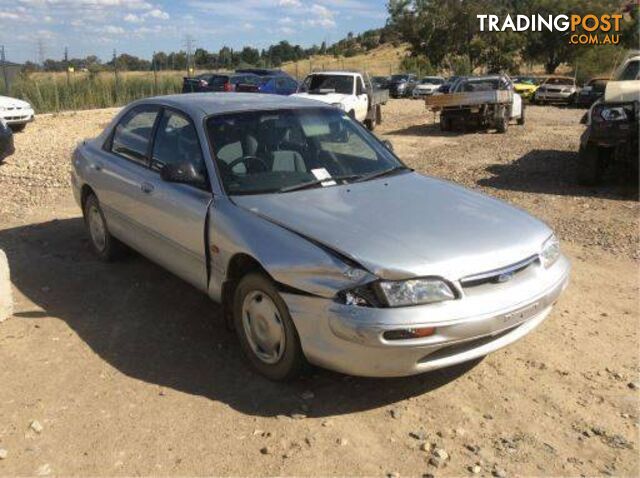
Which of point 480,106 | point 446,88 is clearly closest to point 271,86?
point 480,106

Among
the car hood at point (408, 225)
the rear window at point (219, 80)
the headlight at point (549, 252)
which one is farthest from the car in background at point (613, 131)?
the rear window at point (219, 80)

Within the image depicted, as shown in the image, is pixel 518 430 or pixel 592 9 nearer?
pixel 518 430

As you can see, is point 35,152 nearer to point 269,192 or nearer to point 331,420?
point 269,192

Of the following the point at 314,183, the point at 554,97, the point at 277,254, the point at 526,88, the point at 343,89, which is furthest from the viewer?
the point at 526,88

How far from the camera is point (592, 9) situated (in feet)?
182

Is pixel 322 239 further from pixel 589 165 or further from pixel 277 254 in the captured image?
pixel 589 165

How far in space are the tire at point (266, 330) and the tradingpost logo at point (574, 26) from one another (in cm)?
4498

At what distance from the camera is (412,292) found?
3.07 m

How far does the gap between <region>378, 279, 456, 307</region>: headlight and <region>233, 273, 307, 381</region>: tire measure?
1.95 ft

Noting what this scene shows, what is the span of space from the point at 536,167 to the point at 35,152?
9.25 m

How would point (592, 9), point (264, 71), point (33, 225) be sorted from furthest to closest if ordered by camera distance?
1. point (592, 9)
2. point (264, 71)
3. point (33, 225)

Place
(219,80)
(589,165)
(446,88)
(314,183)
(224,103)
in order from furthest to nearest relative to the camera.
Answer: (446,88) < (219,80) < (589,165) < (224,103) < (314,183)

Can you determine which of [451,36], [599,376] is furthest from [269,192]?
[451,36]

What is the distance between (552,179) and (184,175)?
299 inches
